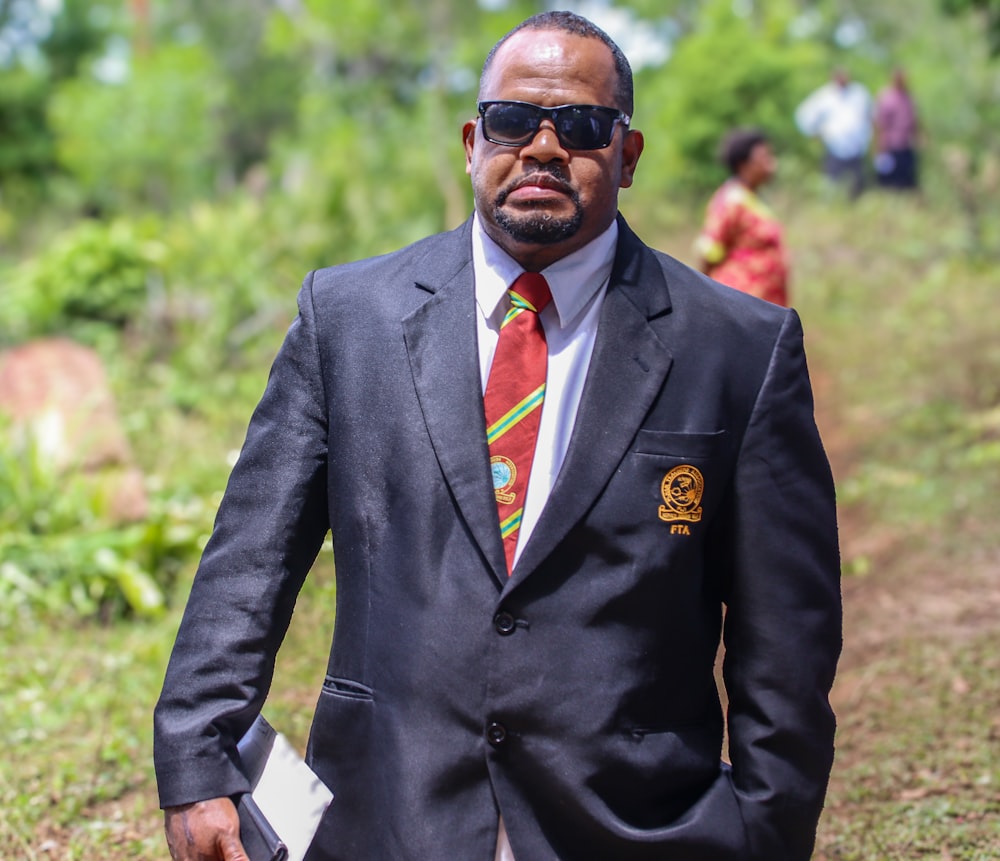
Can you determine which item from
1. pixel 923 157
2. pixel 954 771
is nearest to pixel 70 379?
pixel 954 771

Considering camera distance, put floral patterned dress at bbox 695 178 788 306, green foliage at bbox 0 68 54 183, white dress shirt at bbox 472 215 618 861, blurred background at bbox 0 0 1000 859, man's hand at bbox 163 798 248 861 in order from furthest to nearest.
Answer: green foliage at bbox 0 68 54 183 → floral patterned dress at bbox 695 178 788 306 → blurred background at bbox 0 0 1000 859 → white dress shirt at bbox 472 215 618 861 → man's hand at bbox 163 798 248 861

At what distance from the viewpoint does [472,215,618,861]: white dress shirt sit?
2381 millimetres

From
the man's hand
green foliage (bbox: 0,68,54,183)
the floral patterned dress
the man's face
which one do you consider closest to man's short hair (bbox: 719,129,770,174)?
the floral patterned dress

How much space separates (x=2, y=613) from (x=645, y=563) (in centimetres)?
504

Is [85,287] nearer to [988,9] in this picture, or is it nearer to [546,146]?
[988,9]

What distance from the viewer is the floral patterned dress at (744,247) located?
23.9 feet

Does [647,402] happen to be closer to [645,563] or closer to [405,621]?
[645,563]

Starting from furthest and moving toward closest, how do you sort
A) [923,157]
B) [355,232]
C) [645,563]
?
[923,157], [355,232], [645,563]

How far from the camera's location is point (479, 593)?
2.30m

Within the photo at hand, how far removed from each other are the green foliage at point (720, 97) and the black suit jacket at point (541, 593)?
1624cm

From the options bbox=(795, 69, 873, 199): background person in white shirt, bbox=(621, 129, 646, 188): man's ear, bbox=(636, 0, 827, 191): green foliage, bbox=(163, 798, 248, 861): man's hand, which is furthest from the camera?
bbox=(636, 0, 827, 191): green foliage

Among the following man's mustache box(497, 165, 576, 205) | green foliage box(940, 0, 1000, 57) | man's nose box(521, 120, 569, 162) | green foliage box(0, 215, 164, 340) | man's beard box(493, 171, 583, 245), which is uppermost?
green foliage box(940, 0, 1000, 57)

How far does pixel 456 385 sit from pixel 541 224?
1.08 ft

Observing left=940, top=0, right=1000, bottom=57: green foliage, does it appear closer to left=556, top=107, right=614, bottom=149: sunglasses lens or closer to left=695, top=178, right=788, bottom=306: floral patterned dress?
left=695, top=178, right=788, bottom=306: floral patterned dress
